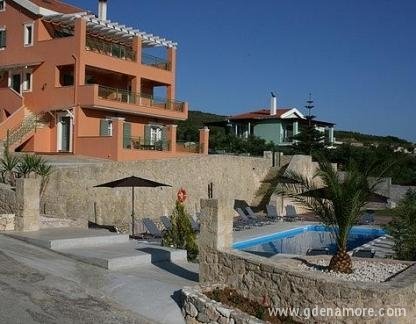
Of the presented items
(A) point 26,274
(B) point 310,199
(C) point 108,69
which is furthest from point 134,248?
(C) point 108,69

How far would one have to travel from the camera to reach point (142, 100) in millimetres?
34094

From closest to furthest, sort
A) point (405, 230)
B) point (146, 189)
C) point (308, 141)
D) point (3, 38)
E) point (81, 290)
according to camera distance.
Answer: point (81, 290), point (405, 230), point (146, 189), point (3, 38), point (308, 141)

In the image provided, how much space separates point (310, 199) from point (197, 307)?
14.6 ft

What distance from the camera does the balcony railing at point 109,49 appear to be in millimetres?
32203

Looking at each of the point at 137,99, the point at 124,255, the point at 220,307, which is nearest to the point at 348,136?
the point at 137,99

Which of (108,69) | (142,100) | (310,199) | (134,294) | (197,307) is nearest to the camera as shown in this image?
(197,307)

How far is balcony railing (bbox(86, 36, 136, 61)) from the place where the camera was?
3220 cm

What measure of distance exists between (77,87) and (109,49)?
15.0ft

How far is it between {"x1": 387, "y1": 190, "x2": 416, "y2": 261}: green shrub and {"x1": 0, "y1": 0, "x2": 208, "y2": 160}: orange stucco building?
16.6m

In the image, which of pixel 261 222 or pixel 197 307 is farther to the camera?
pixel 261 222

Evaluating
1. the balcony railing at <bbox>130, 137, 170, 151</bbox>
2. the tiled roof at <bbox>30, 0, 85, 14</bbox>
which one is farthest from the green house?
the tiled roof at <bbox>30, 0, 85, 14</bbox>

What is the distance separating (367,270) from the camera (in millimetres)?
11391

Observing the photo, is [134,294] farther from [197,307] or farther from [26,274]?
[26,274]

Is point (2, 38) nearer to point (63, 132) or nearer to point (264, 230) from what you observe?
point (63, 132)
